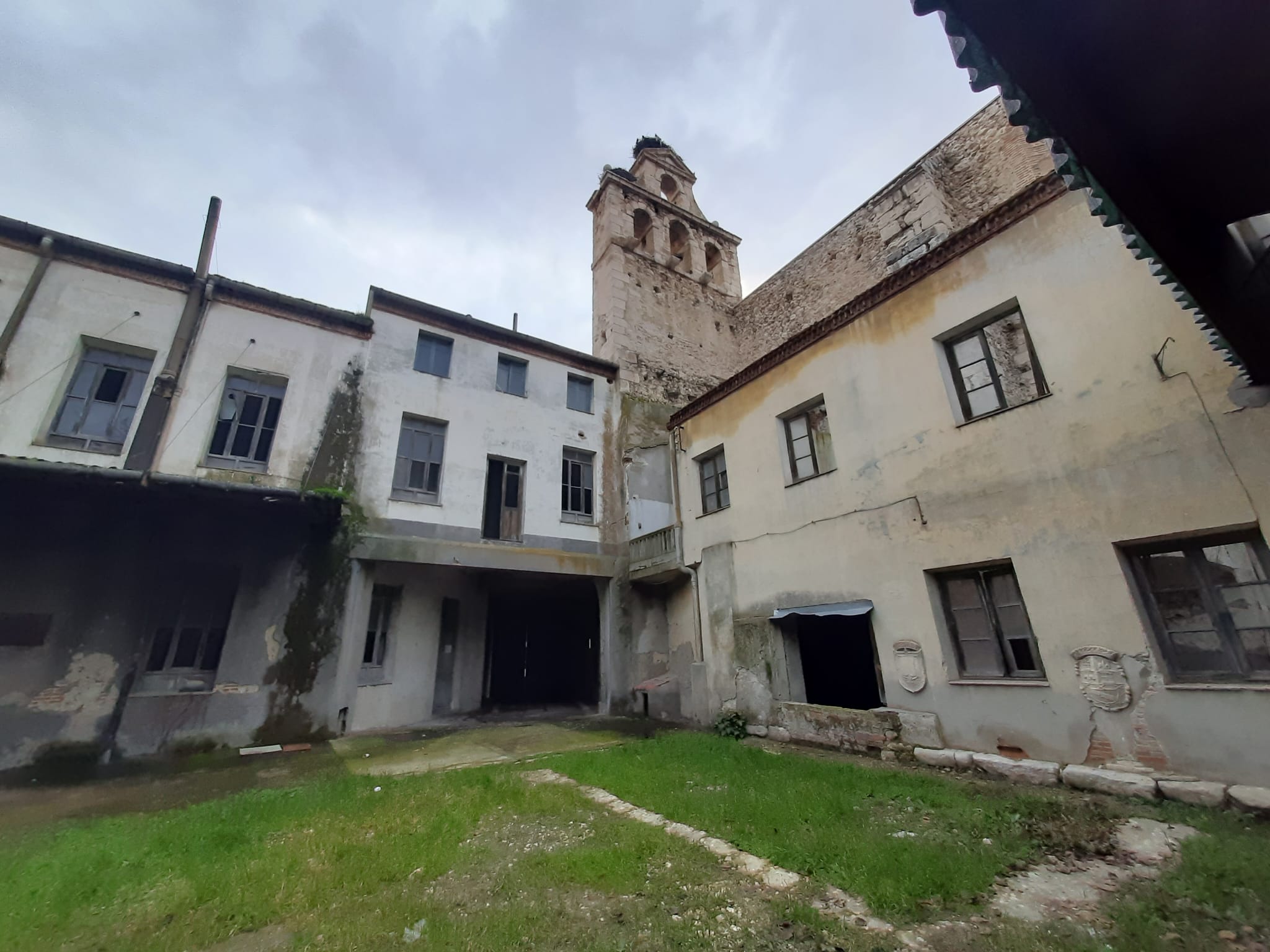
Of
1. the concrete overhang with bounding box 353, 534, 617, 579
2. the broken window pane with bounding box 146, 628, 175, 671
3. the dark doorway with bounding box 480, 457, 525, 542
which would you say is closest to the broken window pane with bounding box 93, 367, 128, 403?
the broken window pane with bounding box 146, 628, 175, 671

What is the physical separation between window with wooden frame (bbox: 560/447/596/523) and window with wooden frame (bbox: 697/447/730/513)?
3.20m

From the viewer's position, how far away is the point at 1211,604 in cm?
491

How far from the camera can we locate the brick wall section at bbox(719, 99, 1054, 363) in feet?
37.5

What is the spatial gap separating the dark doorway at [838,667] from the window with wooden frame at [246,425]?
1140 cm

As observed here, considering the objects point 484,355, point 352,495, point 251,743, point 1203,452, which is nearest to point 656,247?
point 484,355

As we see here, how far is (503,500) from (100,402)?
24.0 feet

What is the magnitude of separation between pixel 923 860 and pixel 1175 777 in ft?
10.6

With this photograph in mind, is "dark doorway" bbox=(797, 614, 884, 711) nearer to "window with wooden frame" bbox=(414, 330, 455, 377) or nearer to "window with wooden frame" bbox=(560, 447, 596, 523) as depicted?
"window with wooden frame" bbox=(560, 447, 596, 523)

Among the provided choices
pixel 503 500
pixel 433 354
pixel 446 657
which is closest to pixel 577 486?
pixel 503 500

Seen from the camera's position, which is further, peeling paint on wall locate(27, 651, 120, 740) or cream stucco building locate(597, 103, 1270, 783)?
peeling paint on wall locate(27, 651, 120, 740)

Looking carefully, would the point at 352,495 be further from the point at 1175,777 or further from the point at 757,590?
the point at 1175,777

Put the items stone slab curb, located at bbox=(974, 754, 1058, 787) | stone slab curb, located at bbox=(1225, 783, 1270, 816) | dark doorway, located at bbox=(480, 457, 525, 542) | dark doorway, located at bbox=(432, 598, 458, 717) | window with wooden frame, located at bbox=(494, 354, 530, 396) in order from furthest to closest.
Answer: window with wooden frame, located at bbox=(494, 354, 530, 396), dark doorway, located at bbox=(480, 457, 525, 542), dark doorway, located at bbox=(432, 598, 458, 717), stone slab curb, located at bbox=(974, 754, 1058, 787), stone slab curb, located at bbox=(1225, 783, 1270, 816)

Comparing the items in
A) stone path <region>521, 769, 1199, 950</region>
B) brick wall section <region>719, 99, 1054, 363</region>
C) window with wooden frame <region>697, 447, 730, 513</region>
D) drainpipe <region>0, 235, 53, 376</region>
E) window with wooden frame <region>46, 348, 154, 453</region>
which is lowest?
stone path <region>521, 769, 1199, 950</region>

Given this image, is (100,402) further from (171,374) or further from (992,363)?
(992,363)
